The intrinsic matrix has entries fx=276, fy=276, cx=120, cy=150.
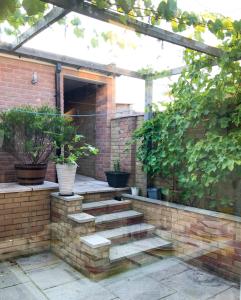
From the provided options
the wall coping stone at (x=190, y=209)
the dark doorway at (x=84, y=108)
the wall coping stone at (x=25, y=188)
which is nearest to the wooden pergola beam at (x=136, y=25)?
the wall coping stone at (x=190, y=209)

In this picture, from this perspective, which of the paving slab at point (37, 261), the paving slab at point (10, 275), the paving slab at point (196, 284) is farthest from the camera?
the paving slab at point (37, 261)

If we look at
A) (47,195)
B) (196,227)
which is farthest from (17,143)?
(196,227)

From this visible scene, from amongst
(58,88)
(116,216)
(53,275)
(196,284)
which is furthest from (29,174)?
(196,284)

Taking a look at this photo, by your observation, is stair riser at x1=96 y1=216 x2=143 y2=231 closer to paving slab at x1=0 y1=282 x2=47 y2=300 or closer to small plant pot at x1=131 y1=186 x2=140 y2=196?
small plant pot at x1=131 y1=186 x2=140 y2=196

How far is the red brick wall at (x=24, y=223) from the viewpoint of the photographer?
3.29 meters

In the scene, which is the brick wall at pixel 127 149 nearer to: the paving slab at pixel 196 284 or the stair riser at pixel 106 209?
the stair riser at pixel 106 209

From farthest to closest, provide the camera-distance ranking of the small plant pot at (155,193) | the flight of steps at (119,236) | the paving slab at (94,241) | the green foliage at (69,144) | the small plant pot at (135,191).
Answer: the small plant pot at (135,191) < the small plant pot at (155,193) < the green foliage at (69,144) < the flight of steps at (119,236) < the paving slab at (94,241)

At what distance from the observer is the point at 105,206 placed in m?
3.88

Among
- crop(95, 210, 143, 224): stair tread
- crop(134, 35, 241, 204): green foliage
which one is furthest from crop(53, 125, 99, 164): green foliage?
crop(134, 35, 241, 204): green foliage

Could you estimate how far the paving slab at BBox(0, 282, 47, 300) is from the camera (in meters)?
2.46

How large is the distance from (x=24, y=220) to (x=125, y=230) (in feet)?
4.22

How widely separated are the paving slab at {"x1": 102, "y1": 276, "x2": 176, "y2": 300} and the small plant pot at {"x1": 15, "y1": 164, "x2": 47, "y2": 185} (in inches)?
70.3

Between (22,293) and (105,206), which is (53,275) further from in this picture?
(105,206)

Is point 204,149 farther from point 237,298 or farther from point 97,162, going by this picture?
point 97,162
